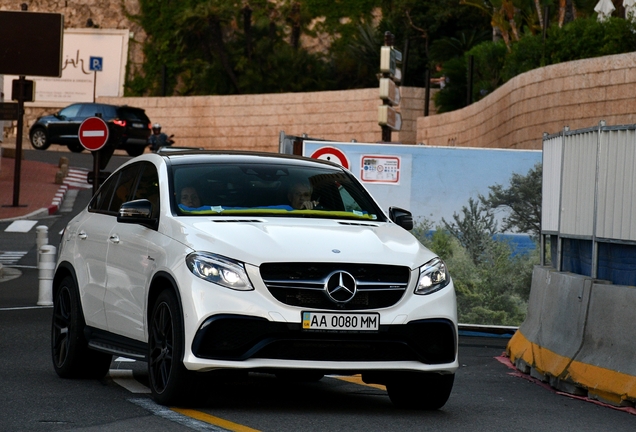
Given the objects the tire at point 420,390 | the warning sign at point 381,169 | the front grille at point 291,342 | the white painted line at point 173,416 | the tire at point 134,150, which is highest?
the tire at point 134,150

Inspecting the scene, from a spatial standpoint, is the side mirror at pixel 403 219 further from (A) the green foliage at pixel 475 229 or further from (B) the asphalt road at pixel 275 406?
(A) the green foliage at pixel 475 229

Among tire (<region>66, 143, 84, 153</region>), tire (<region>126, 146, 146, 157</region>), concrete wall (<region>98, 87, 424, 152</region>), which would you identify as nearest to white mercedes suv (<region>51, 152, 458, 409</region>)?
concrete wall (<region>98, 87, 424, 152</region>)

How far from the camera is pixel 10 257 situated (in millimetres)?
24828

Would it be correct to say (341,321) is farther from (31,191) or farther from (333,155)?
(31,191)

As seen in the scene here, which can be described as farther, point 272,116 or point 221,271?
point 272,116

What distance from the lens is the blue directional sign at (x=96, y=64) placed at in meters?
61.1

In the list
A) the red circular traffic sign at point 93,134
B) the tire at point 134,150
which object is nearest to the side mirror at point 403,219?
the red circular traffic sign at point 93,134

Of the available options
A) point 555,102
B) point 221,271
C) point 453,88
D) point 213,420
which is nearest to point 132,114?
point 453,88

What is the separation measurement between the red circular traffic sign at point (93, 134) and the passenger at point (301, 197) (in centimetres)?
1495

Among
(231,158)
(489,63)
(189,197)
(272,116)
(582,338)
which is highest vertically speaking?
(489,63)

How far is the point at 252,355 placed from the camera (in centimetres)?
789

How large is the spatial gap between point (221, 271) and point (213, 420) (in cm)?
84

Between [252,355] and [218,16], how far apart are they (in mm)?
49866

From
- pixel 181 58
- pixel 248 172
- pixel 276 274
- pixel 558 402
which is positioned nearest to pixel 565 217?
pixel 558 402
